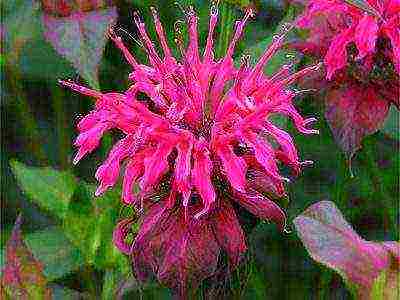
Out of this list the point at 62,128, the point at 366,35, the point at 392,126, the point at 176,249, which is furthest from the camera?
the point at 62,128

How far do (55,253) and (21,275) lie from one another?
0.32 ft

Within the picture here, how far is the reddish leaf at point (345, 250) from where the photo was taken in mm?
648

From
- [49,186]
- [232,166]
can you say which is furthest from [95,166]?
[232,166]

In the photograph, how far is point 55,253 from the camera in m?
0.80

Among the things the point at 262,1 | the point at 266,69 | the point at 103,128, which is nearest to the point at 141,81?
the point at 103,128

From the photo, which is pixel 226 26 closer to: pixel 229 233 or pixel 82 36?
pixel 82 36

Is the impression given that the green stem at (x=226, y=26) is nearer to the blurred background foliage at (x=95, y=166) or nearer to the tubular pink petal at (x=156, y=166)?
the blurred background foliage at (x=95, y=166)

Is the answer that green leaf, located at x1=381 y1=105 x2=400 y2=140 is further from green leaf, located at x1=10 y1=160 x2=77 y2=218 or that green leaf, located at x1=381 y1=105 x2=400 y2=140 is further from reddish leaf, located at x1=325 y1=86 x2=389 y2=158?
green leaf, located at x1=10 y1=160 x2=77 y2=218

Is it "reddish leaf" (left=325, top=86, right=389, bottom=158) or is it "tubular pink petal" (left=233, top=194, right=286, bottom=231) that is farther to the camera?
"reddish leaf" (left=325, top=86, right=389, bottom=158)

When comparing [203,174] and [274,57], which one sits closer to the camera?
[203,174]

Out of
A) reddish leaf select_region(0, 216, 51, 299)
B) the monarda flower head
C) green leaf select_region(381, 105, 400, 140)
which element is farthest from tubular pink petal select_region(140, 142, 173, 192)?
green leaf select_region(381, 105, 400, 140)

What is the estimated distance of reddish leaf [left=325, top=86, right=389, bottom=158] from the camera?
740 millimetres

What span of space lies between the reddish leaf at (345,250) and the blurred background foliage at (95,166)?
46 mm

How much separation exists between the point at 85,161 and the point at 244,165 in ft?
1.41
